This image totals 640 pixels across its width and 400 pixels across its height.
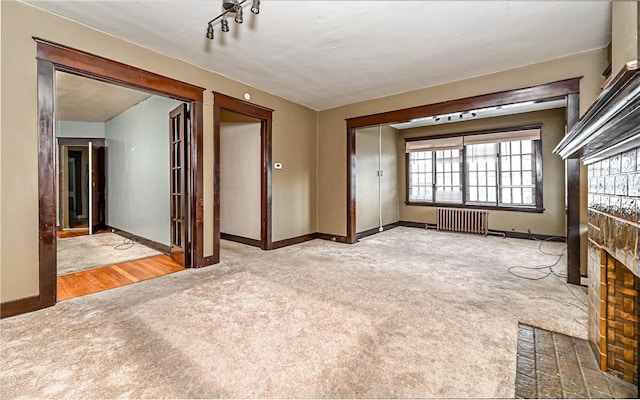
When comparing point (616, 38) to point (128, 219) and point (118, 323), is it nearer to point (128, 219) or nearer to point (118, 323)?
point (118, 323)

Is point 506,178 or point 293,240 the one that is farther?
point 506,178

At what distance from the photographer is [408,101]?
4.68 m

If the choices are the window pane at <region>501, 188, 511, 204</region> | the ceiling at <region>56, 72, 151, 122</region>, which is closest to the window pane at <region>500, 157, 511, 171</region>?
the window pane at <region>501, 188, 511, 204</region>

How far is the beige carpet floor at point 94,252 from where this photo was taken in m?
3.99

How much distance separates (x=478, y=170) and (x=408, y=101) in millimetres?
3393

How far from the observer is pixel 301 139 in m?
5.56

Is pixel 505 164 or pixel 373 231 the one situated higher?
pixel 505 164

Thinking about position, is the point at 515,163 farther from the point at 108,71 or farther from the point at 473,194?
the point at 108,71

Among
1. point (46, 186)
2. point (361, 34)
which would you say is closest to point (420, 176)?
point (361, 34)

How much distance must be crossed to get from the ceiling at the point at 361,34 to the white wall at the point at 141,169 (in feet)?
4.66

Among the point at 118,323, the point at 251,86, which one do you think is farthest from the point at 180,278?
the point at 251,86

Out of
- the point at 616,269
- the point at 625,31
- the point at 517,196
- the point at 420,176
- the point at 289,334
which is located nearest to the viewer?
the point at 625,31

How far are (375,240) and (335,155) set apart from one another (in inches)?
76.0

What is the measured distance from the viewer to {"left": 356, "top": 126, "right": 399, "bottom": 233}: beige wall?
612 cm
